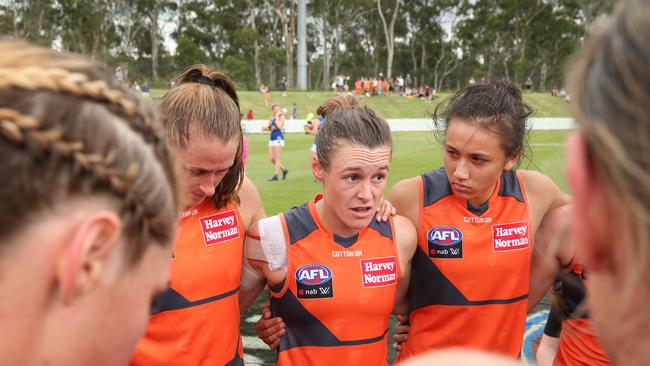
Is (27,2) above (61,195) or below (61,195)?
above

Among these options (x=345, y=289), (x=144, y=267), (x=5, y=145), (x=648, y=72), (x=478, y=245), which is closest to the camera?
(x=648, y=72)

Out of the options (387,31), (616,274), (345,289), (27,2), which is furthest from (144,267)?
(387,31)

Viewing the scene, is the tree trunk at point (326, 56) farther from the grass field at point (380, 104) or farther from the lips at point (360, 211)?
the lips at point (360, 211)

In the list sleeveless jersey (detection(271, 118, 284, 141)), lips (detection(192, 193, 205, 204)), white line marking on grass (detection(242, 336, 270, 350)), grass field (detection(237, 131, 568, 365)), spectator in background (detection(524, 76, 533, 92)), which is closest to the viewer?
lips (detection(192, 193, 205, 204))

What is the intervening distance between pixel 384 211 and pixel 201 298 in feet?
3.40

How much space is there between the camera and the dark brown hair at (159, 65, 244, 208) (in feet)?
8.04

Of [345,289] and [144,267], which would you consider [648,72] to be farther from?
[345,289]

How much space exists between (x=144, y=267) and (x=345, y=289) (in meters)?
1.71

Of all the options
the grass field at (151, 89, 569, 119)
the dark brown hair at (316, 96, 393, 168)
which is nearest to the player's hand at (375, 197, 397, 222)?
the dark brown hair at (316, 96, 393, 168)

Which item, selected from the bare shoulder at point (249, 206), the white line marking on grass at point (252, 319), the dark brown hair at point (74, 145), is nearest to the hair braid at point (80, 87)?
the dark brown hair at point (74, 145)

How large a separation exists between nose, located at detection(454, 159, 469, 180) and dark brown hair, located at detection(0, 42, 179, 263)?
6.64ft

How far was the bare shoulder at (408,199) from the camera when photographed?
3012mm

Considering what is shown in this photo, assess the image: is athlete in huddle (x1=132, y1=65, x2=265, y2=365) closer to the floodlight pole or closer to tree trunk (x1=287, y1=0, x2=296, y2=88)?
the floodlight pole

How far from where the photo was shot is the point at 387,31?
192 feet
